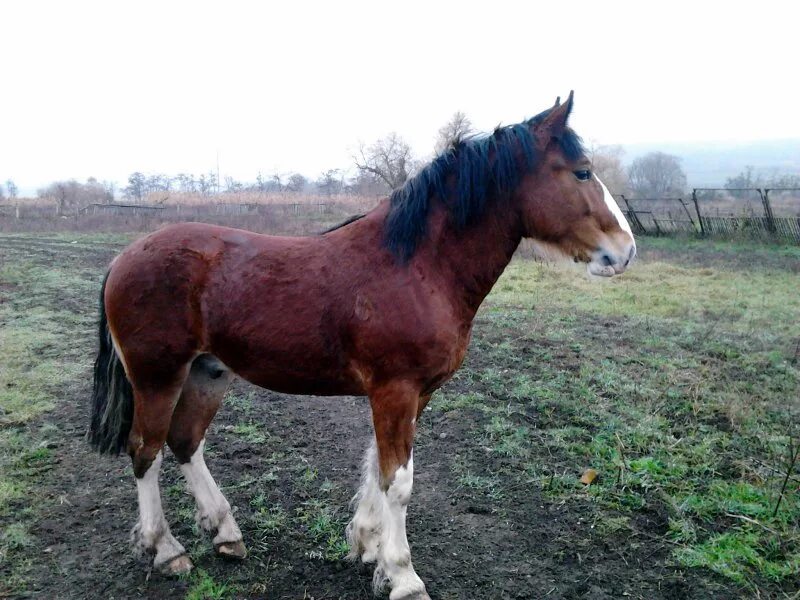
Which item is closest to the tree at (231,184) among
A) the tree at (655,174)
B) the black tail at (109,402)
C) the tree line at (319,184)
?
the tree line at (319,184)

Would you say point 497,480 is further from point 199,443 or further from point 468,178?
point 468,178

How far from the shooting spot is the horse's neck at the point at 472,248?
2.80 metres

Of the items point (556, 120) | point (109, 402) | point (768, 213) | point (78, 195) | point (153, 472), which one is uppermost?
point (78, 195)

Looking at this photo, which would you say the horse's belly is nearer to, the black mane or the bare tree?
the black mane

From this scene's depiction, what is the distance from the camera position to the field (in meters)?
2.98

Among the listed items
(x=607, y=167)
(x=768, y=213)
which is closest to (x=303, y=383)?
(x=607, y=167)

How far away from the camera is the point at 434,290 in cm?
272

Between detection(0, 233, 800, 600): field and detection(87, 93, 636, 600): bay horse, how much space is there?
1.26 feet

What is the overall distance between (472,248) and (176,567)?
239 cm

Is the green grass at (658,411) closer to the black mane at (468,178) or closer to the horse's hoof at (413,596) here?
the black mane at (468,178)

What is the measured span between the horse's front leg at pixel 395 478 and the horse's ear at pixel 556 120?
1.44 metres

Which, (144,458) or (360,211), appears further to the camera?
(360,211)

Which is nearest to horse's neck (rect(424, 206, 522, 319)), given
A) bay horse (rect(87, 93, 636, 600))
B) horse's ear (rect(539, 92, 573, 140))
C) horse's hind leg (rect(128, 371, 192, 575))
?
bay horse (rect(87, 93, 636, 600))

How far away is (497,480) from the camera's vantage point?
13.0ft
